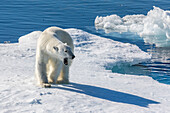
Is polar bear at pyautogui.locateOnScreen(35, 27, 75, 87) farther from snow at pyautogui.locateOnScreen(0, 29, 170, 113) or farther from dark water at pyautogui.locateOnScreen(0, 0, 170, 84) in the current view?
dark water at pyautogui.locateOnScreen(0, 0, 170, 84)

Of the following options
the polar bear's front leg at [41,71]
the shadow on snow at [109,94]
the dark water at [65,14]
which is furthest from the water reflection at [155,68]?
the polar bear's front leg at [41,71]

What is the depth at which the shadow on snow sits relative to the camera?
5938 millimetres

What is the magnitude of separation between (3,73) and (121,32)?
34.8 ft

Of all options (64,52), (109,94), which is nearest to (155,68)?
(109,94)

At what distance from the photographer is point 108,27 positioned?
59.6ft

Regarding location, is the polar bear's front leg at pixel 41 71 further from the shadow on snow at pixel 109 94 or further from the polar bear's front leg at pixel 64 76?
the polar bear's front leg at pixel 64 76

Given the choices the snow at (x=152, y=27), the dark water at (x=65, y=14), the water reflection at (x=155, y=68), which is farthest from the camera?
the dark water at (x=65, y=14)

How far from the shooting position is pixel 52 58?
6.07 m

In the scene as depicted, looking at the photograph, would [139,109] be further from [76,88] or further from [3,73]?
[3,73]

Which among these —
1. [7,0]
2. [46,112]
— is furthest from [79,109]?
[7,0]

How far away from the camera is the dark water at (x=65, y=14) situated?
676 inches

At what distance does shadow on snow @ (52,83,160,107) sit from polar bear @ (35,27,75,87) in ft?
0.85

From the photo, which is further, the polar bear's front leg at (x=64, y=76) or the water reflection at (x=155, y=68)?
the water reflection at (x=155, y=68)

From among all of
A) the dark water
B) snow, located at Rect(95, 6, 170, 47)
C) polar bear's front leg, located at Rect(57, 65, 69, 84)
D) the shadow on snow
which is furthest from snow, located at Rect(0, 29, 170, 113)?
snow, located at Rect(95, 6, 170, 47)
